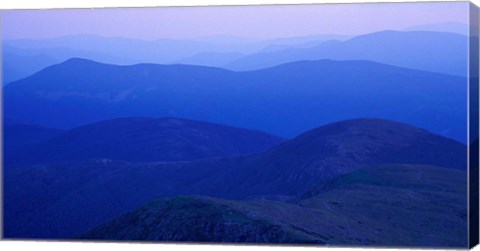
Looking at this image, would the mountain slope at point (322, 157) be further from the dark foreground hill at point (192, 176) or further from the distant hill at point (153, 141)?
the distant hill at point (153, 141)

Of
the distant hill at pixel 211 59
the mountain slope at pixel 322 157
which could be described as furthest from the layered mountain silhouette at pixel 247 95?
the mountain slope at pixel 322 157

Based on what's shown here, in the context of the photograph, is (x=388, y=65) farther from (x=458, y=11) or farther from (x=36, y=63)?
(x=36, y=63)

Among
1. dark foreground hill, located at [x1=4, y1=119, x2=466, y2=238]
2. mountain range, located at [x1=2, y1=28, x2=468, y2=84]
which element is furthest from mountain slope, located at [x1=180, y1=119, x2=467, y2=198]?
mountain range, located at [x1=2, y1=28, x2=468, y2=84]

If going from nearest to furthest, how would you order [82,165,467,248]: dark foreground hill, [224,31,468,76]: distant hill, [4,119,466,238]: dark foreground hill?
[224,31,468,76]: distant hill, [82,165,467,248]: dark foreground hill, [4,119,466,238]: dark foreground hill

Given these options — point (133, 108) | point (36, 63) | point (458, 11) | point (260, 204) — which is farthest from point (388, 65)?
point (36, 63)

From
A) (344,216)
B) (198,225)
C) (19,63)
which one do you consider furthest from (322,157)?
(19,63)

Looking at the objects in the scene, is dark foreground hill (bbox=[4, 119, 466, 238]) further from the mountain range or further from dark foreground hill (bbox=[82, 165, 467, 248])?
the mountain range

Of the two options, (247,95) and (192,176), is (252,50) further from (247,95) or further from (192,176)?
(192,176)
